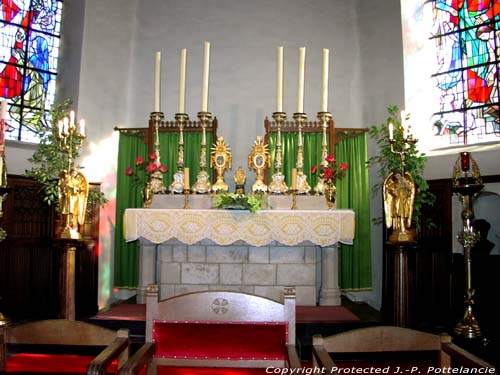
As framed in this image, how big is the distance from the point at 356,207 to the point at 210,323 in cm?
530

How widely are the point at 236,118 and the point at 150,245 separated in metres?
2.95

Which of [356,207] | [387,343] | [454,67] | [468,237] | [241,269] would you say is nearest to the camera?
[387,343]

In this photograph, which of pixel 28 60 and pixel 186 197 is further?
pixel 28 60

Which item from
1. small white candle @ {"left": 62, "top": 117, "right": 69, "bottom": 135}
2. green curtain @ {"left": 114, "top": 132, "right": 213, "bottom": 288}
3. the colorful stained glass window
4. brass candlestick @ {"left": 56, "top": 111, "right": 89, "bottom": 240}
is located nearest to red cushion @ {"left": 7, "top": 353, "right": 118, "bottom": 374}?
brass candlestick @ {"left": 56, "top": 111, "right": 89, "bottom": 240}

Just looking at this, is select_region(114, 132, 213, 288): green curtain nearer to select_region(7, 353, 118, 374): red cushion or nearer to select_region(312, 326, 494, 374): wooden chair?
select_region(7, 353, 118, 374): red cushion

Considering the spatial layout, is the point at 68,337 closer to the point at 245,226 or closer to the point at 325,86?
the point at 245,226

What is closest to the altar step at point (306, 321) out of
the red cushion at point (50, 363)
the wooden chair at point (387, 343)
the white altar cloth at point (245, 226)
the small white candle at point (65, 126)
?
the red cushion at point (50, 363)

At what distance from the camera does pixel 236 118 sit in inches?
327

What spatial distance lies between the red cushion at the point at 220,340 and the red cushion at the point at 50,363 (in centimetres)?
192

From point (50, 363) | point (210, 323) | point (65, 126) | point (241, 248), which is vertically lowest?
point (50, 363)

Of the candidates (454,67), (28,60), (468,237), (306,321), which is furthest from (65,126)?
(454,67)

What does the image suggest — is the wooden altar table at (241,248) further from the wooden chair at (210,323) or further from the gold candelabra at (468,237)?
the wooden chair at (210,323)

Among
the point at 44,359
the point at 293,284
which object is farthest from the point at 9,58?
the point at 293,284

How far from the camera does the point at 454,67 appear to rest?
7488 mm
